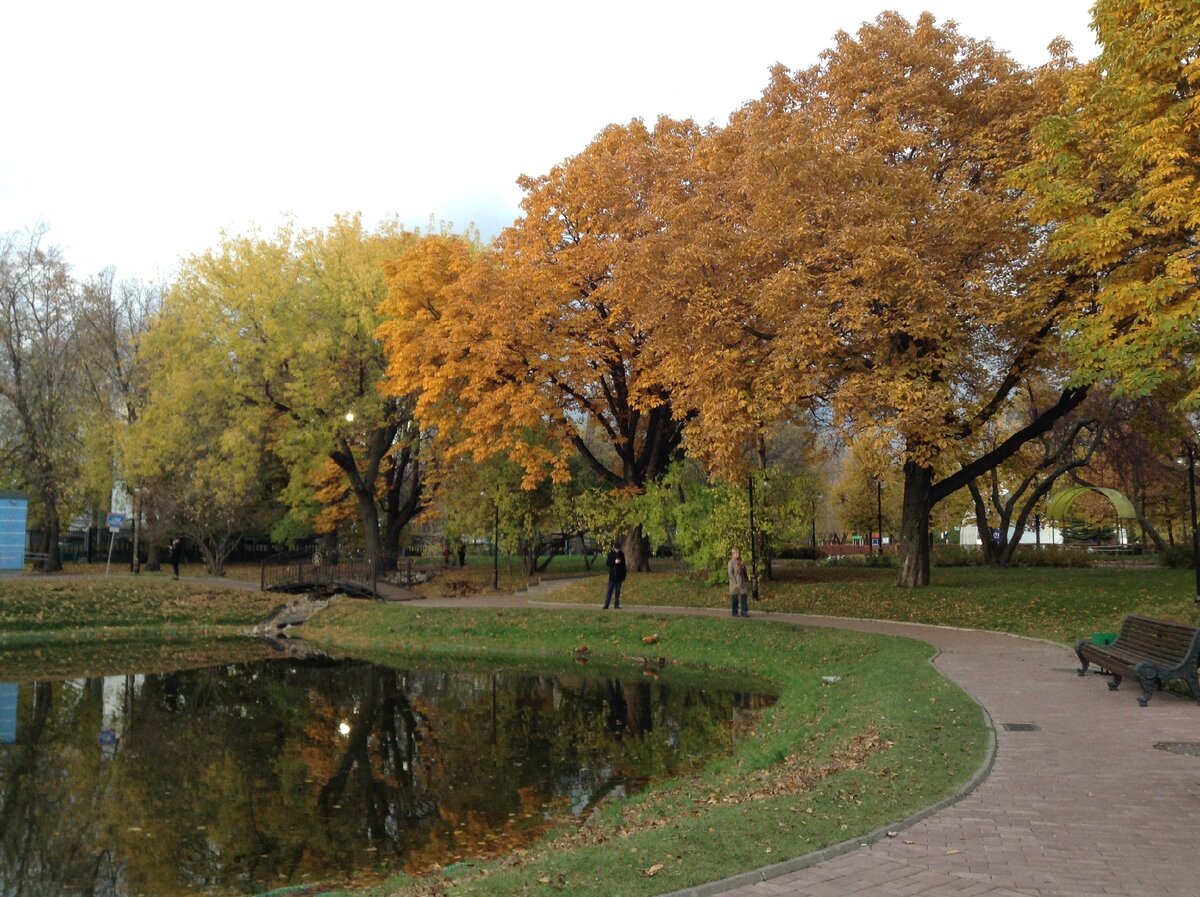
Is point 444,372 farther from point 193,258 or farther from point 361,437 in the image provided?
point 193,258

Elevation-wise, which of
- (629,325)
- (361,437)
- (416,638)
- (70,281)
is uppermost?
(70,281)

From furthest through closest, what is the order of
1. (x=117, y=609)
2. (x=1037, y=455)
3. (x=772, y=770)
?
1. (x=1037, y=455)
2. (x=117, y=609)
3. (x=772, y=770)

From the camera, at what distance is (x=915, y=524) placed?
2300 cm

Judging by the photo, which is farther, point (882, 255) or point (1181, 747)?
point (882, 255)

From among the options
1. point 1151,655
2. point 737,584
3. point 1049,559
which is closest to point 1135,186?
point 1151,655

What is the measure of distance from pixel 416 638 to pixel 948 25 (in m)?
19.9

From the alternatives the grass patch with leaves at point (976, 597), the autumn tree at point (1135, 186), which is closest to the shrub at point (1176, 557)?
the grass patch with leaves at point (976, 597)

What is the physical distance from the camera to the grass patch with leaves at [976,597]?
60.6 feet

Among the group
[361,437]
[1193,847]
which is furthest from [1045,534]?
[1193,847]

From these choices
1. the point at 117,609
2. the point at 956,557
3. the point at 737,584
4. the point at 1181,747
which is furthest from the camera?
the point at 956,557

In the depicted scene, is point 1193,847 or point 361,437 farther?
point 361,437

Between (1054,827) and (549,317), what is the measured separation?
23.1m

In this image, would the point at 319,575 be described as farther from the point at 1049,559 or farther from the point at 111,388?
the point at 1049,559

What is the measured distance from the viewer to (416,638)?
24469 mm
